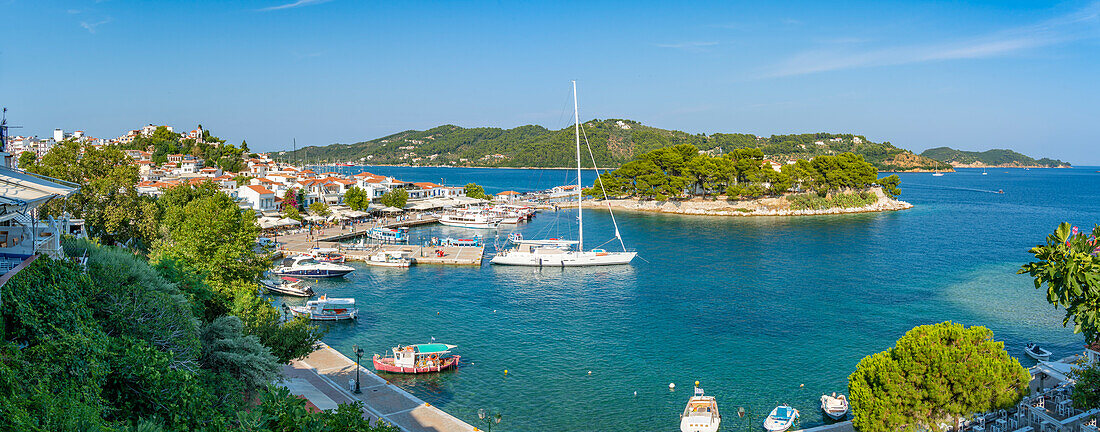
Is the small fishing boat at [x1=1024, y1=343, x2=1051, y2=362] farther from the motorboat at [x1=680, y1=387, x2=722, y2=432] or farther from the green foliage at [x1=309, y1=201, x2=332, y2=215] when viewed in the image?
the green foliage at [x1=309, y1=201, x2=332, y2=215]

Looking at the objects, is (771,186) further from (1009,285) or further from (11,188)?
(11,188)

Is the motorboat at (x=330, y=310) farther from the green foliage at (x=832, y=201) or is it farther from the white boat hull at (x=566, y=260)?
the green foliage at (x=832, y=201)

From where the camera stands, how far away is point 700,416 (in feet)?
62.2

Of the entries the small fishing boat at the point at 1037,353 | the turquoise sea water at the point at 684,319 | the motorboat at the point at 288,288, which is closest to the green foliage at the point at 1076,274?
Result: the turquoise sea water at the point at 684,319

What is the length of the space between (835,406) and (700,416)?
14.8 feet

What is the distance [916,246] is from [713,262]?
19.5m

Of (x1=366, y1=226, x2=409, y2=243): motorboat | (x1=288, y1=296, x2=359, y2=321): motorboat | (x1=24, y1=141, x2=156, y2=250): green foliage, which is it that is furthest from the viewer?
(x1=366, y1=226, x2=409, y2=243): motorboat

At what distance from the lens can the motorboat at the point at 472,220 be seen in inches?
2598

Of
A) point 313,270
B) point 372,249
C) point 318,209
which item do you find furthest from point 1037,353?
point 318,209

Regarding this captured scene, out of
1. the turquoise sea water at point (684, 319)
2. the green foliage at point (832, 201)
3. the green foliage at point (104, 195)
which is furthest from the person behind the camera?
the green foliage at point (832, 201)

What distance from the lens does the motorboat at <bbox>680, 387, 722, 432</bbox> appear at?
1856 cm

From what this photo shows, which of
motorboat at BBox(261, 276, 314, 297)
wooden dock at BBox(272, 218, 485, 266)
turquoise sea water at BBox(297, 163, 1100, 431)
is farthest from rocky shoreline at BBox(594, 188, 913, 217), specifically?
motorboat at BBox(261, 276, 314, 297)

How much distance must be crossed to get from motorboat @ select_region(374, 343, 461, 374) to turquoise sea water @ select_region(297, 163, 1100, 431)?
594 mm

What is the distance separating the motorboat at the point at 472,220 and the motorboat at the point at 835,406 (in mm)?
47971
